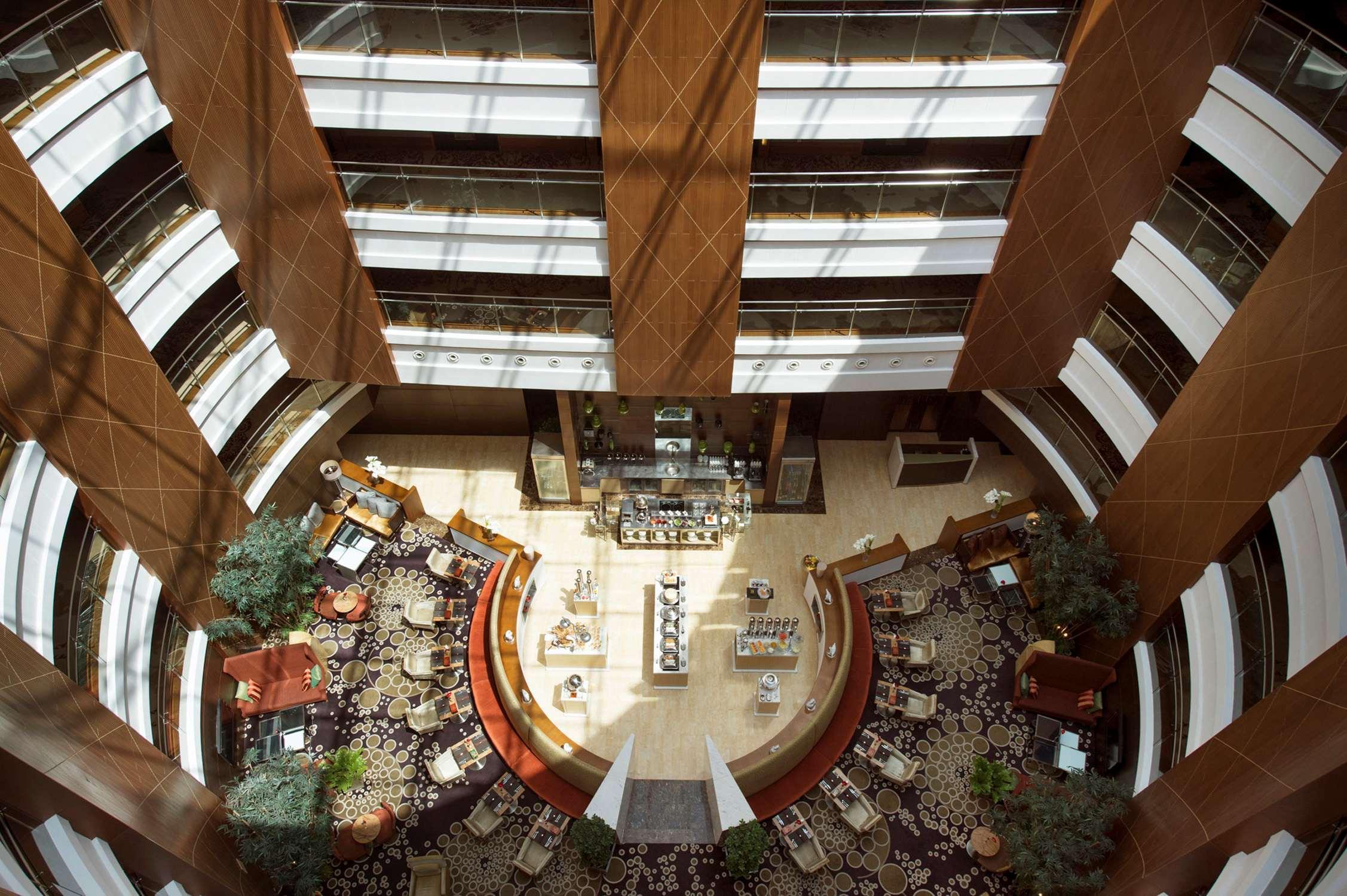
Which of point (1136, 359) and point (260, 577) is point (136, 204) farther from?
point (1136, 359)

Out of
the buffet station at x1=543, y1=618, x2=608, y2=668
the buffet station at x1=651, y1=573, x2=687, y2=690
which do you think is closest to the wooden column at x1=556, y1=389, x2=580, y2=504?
the buffet station at x1=651, y1=573, x2=687, y2=690

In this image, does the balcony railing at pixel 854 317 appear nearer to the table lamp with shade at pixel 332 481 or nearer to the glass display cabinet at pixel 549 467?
the glass display cabinet at pixel 549 467

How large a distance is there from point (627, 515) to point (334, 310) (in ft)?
26.8

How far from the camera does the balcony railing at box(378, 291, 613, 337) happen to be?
18.0 meters

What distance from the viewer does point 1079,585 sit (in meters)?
17.4

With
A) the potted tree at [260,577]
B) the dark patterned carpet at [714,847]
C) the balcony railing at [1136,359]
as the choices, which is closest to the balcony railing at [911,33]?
the balcony railing at [1136,359]

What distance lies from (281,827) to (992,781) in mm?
12980

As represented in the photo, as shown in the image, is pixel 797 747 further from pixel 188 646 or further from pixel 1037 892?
pixel 188 646

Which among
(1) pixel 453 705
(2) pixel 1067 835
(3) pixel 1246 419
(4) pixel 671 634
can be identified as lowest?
(2) pixel 1067 835

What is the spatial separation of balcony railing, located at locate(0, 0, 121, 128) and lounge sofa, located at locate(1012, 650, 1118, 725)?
63.8ft

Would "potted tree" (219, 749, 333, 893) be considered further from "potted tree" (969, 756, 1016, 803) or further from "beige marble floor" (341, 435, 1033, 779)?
"potted tree" (969, 756, 1016, 803)

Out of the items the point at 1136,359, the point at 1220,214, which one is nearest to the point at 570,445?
the point at 1136,359

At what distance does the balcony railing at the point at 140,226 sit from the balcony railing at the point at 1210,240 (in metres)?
17.4

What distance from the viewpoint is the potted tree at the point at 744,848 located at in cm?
1570
